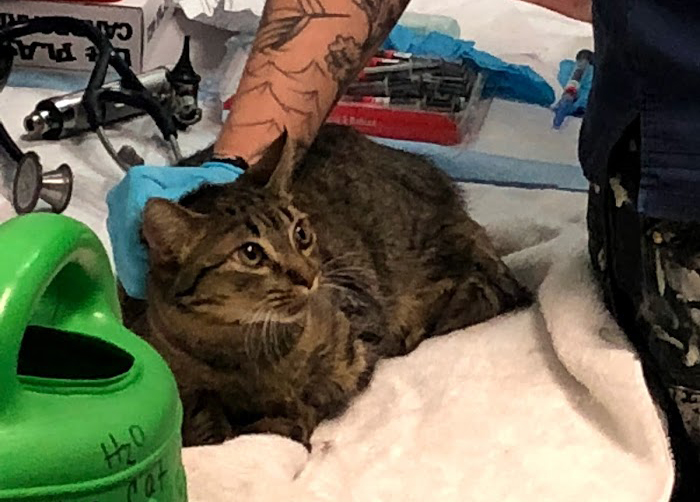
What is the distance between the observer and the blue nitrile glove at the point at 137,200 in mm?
1002

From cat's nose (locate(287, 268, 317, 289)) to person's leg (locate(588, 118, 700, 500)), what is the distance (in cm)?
25

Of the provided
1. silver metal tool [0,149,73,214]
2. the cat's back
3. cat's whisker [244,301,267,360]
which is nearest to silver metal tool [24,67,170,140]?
silver metal tool [0,149,73,214]

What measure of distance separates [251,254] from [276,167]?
3.6 inches

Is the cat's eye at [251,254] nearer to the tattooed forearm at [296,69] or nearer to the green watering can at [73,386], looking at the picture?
the tattooed forearm at [296,69]

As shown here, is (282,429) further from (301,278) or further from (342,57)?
(342,57)

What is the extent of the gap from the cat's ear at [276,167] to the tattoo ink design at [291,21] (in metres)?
0.15

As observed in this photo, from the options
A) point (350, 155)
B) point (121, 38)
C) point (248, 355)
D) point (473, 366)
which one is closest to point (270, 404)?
point (248, 355)

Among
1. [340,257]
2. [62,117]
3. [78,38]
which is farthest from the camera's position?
[78,38]

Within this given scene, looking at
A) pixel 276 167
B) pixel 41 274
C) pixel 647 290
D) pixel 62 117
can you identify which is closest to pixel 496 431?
pixel 647 290

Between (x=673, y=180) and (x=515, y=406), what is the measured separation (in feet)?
0.79

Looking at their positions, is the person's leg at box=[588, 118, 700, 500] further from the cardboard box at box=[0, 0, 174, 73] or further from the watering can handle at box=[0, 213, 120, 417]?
the cardboard box at box=[0, 0, 174, 73]

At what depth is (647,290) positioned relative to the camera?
0.92 m

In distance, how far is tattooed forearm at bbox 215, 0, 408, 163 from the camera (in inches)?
44.0

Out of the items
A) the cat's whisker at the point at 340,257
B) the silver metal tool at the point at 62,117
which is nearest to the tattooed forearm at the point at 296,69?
the cat's whisker at the point at 340,257
